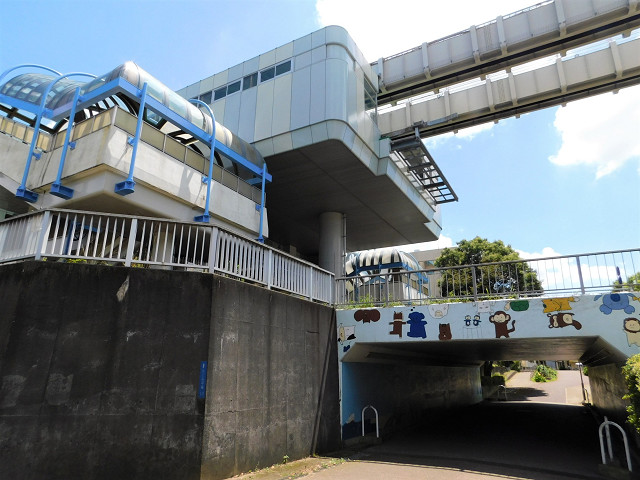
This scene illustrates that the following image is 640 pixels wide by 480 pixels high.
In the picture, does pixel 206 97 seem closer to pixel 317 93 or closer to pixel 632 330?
pixel 317 93

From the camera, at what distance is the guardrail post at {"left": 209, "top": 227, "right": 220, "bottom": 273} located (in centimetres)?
776

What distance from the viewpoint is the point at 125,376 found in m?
6.61

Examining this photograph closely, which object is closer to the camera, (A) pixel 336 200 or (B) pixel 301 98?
(B) pixel 301 98

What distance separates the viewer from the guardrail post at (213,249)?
7.76m

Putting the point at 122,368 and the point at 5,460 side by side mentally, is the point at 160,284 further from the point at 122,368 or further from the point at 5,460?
the point at 5,460

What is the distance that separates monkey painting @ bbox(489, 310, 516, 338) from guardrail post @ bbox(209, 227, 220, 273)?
657 cm

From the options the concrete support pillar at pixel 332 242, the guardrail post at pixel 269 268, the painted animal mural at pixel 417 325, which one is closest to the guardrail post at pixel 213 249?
the guardrail post at pixel 269 268

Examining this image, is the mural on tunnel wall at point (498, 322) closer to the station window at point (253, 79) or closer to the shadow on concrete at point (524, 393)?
the station window at point (253, 79)

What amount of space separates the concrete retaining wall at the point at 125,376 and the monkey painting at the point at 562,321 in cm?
659

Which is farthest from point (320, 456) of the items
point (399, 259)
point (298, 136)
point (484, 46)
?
point (484, 46)

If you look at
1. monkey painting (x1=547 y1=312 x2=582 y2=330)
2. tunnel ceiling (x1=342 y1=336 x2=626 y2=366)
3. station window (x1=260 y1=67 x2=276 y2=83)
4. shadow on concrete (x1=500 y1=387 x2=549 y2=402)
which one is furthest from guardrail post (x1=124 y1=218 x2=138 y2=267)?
shadow on concrete (x1=500 y1=387 x2=549 y2=402)

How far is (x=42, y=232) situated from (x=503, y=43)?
613 inches

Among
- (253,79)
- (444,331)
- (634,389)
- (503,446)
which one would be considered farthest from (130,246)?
(503,446)

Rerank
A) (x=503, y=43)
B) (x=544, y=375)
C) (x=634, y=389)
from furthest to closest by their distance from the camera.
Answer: (x=544, y=375), (x=503, y=43), (x=634, y=389)
